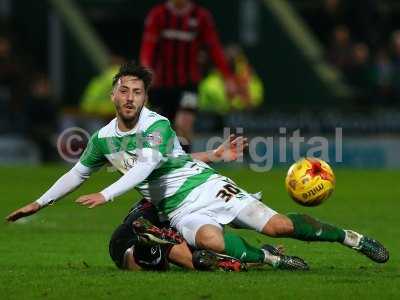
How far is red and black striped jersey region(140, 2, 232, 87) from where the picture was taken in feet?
47.6

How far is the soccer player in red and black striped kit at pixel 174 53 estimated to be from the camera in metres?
14.5

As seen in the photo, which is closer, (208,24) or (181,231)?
(181,231)

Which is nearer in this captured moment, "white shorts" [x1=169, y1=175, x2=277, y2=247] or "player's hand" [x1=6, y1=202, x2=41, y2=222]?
"player's hand" [x1=6, y1=202, x2=41, y2=222]

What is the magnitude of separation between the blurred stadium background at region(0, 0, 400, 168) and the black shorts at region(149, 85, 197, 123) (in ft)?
20.5

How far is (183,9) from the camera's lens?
1453 centimetres

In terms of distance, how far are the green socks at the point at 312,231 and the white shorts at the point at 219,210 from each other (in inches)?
7.3

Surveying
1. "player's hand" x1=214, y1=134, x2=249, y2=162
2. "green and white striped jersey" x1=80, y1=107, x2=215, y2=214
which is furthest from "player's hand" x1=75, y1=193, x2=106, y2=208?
"player's hand" x1=214, y1=134, x2=249, y2=162

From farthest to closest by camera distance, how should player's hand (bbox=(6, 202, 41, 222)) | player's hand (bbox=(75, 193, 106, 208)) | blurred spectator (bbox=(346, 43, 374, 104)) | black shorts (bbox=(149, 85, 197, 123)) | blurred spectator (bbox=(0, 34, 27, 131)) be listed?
blurred spectator (bbox=(346, 43, 374, 104)), blurred spectator (bbox=(0, 34, 27, 131)), black shorts (bbox=(149, 85, 197, 123)), player's hand (bbox=(6, 202, 41, 222)), player's hand (bbox=(75, 193, 106, 208))

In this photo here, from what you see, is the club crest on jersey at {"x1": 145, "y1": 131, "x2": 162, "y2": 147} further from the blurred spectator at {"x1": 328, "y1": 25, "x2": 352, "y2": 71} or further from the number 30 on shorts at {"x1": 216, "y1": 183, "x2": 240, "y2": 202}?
the blurred spectator at {"x1": 328, "y1": 25, "x2": 352, "y2": 71}

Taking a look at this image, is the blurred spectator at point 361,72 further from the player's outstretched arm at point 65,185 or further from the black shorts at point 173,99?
the player's outstretched arm at point 65,185

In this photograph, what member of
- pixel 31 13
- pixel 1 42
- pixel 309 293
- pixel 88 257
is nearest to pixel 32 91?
pixel 1 42

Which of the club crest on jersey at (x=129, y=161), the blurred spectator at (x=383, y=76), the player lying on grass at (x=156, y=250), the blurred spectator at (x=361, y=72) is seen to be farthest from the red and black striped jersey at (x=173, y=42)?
the blurred spectator at (x=361, y=72)

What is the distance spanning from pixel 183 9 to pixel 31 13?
34.1 ft

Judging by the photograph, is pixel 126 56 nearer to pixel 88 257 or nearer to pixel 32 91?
pixel 32 91
